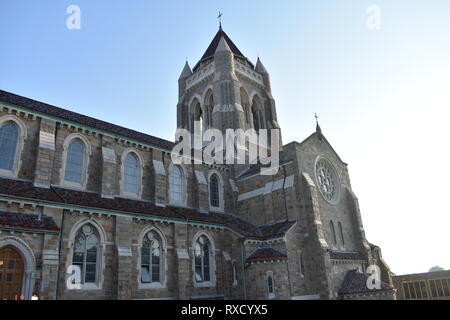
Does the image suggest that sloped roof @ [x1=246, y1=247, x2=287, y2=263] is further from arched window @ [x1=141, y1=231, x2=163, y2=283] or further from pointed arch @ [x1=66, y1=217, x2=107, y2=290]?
pointed arch @ [x1=66, y1=217, x2=107, y2=290]

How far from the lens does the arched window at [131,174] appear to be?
2200cm

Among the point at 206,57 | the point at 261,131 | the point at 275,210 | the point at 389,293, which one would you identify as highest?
the point at 206,57

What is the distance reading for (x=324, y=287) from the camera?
22.1 meters

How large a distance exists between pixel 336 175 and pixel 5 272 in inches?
1007

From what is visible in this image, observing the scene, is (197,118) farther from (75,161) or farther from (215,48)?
(75,161)

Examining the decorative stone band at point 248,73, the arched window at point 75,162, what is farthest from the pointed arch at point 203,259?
the decorative stone band at point 248,73

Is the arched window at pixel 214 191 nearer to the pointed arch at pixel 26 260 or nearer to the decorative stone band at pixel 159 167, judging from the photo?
the decorative stone band at pixel 159 167

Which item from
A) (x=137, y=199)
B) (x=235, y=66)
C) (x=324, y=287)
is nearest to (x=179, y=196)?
(x=137, y=199)

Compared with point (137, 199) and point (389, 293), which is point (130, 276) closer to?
point (137, 199)

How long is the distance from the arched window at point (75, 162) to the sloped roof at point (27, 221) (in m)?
4.43

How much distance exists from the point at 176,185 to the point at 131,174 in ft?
12.6

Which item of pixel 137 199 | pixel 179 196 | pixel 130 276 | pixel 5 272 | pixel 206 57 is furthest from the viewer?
pixel 206 57

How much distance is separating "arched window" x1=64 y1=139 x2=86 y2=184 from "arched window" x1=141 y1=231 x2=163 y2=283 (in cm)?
541
